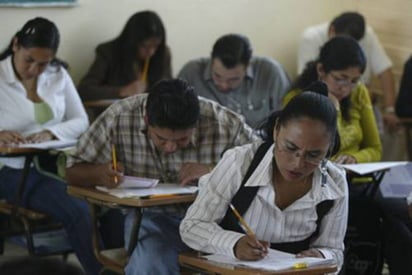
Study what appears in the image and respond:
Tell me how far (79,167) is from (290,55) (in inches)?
117

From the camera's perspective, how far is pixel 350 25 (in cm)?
518

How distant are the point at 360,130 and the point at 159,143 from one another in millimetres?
1214

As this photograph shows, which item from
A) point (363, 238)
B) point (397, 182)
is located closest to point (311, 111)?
point (363, 238)

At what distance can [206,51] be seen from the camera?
5430 mm

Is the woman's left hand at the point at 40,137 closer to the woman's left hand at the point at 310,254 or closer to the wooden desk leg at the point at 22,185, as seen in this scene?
the wooden desk leg at the point at 22,185

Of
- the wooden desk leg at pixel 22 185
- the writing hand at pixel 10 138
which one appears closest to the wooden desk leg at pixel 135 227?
the wooden desk leg at pixel 22 185

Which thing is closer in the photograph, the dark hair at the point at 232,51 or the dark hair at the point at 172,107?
the dark hair at the point at 172,107

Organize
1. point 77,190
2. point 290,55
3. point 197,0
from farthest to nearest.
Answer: point 290,55
point 197,0
point 77,190

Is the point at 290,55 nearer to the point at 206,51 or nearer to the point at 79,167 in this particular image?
the point at 206,51

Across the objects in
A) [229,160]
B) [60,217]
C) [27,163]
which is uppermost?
[229,160]

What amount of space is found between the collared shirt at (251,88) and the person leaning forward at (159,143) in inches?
46.5

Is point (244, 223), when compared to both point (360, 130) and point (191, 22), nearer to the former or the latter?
point (360, 130)

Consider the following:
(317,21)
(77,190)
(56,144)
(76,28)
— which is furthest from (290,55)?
(77,190)

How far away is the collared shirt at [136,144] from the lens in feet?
10.4
